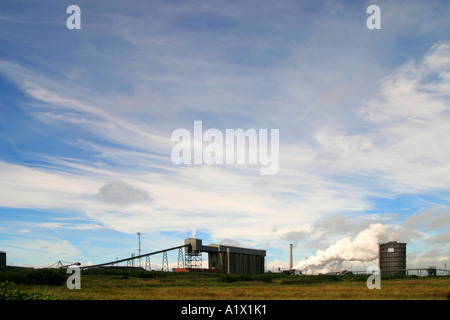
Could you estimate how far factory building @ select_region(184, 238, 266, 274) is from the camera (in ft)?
407

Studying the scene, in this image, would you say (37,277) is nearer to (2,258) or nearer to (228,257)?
(2,258)

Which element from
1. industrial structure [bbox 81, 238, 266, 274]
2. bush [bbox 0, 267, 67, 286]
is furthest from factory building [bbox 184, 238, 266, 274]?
bush [bbox 0, 267, 67, 286]

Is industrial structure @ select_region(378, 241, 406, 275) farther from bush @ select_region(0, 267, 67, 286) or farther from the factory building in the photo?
bush @ select_region(0, 267, 67, 286)

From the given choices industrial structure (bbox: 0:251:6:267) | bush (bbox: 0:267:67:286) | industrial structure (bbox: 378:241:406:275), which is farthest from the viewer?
industrial structure (bbox: 378:241:406:275)

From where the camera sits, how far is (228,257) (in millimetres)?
135375

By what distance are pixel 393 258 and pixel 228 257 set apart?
183 feet

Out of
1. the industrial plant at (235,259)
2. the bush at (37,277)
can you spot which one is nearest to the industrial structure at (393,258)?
the industrial plant at (235,259)

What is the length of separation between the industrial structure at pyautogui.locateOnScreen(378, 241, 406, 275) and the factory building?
144 ft

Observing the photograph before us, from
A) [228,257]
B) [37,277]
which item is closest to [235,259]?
[228,257]

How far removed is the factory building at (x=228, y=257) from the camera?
124188 millimetres

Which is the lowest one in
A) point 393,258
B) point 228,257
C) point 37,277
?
point 393,258
